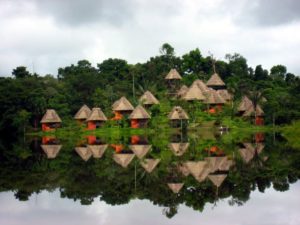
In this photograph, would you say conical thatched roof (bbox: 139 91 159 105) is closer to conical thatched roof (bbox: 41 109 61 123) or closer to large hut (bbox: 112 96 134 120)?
large hut (bbox: 112 96 134 120)

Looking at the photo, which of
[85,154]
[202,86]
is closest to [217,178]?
[85,154]

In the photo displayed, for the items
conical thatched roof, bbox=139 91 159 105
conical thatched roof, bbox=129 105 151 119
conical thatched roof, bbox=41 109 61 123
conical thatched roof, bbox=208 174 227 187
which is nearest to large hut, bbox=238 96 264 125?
conical thatched roof, bbox=139 91 159 105

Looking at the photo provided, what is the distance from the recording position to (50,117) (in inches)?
1960

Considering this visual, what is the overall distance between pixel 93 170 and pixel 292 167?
7252 mm

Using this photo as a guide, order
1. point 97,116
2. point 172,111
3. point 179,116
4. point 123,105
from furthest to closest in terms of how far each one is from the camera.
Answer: point 123,105 < point 97,116 < point 172,111 < point 179,116

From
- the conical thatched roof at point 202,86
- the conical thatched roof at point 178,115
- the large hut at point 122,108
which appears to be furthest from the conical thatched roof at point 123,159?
the conical thatched roof at point 202,86

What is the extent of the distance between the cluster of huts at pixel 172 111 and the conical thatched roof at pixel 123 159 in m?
20.8

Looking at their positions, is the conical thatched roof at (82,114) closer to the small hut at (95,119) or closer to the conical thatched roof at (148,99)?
the small hut at (95,119)

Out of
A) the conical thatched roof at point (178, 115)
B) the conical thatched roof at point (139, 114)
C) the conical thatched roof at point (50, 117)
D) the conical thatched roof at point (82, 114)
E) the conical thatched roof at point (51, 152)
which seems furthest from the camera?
the conical thatched roof at point (82, 114)

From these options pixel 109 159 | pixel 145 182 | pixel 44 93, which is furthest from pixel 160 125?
pixel 145 182

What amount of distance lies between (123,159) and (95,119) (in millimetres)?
27393

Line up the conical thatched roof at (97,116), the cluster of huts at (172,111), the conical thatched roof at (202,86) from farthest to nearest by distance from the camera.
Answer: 1. the conical thatched roof at (202,86)
2. the conical thatched roof at (97,116)
3. the cluster of huts at (172,111)

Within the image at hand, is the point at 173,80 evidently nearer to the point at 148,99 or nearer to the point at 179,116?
the point at 148,99

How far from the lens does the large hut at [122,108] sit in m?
50.6
